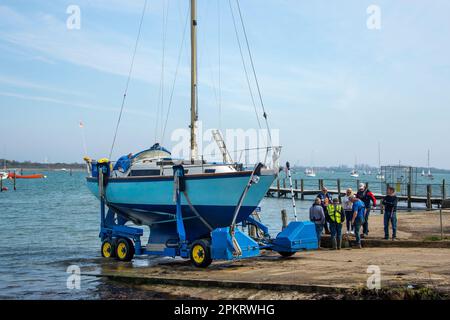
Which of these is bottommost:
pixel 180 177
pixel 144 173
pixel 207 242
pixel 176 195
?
pixel 207 242

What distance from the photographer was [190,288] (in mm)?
13641

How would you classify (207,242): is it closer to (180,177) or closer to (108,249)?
(180,177)

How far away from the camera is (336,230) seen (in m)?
18.5

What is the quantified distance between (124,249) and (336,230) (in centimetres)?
702

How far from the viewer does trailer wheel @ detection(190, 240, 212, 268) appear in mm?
16250

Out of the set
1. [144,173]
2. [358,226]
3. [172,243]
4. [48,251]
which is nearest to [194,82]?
[144,173]

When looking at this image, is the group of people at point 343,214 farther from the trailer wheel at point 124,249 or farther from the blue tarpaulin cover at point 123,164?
the blue tarpaulin cover at point 123,164

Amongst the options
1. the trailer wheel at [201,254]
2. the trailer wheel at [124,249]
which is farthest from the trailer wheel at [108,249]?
the trailer wheel at [201,254]

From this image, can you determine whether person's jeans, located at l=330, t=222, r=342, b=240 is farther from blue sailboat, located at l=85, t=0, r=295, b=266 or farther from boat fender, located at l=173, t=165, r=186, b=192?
boat fender, located at l=173, t=165, r=186, b=192

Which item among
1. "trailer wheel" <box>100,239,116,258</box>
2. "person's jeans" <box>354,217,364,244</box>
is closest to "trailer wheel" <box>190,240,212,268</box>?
"trailer wheel" <box>100,239,116,258</box>
